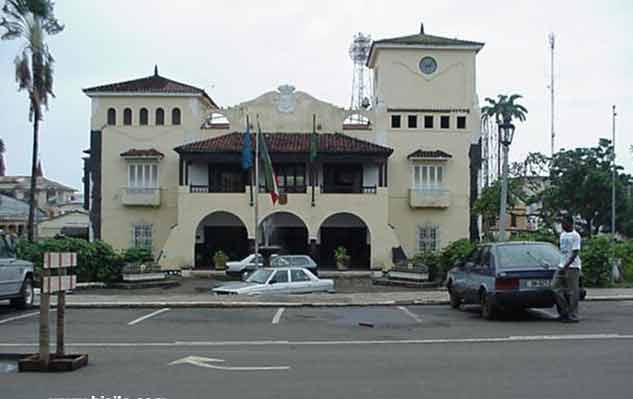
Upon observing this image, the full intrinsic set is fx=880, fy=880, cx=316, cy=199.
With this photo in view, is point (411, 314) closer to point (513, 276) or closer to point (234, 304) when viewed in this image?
point (513, 276)

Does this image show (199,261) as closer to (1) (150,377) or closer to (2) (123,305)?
(2) (123,305)

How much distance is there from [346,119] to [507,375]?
39.2 metres

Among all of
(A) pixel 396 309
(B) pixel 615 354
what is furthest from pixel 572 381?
(A) pixel 396 309

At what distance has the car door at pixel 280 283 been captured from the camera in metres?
26.8

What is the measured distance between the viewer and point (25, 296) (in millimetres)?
20141

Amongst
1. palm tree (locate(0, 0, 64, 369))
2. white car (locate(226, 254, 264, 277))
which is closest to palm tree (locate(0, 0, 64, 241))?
palm tree (locate(0, 0, 64, 369))

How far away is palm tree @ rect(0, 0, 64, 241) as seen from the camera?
39.2 meters

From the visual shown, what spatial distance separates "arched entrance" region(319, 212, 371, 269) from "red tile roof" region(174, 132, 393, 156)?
413 centimetres

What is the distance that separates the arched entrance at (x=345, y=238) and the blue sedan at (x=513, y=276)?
30756 millimetres

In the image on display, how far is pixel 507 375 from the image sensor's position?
9891 millimetres

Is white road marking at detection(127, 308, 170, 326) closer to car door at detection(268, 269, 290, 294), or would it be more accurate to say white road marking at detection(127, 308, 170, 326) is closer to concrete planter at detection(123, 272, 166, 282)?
car door at detection(268, 269, 290, 294)

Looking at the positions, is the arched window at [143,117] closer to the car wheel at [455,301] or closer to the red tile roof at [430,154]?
the red tile roof at [430,154]

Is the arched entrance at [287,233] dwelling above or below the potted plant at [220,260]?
above

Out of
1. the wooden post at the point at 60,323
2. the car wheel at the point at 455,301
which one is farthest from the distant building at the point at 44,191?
the wooden post at the point at 60,323
